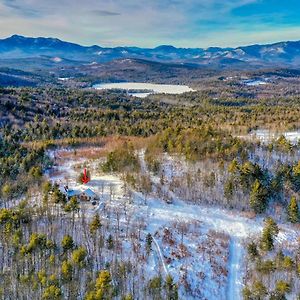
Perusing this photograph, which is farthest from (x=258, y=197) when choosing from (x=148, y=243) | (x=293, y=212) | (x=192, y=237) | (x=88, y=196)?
(x=88, y=196)

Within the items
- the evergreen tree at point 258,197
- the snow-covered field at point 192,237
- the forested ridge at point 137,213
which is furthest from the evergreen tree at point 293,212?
the evergreen tree at point 258,197

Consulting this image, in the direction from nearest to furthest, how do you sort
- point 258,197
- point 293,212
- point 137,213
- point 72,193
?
point 293,212 → point 137,213 → point 258,197 → point 72,193

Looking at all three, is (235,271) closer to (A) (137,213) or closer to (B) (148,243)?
(B) (148,243)

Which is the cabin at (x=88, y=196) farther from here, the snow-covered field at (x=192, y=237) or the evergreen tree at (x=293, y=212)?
the evergreen tree at (x=293, y=212)

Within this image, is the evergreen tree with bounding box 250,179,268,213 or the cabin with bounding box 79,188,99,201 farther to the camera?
the cabin with bounding box 79,188,99,201

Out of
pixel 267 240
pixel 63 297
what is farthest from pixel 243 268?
pixel 63 297

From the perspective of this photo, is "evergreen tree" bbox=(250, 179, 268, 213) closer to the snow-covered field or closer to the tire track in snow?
the snow-covered field

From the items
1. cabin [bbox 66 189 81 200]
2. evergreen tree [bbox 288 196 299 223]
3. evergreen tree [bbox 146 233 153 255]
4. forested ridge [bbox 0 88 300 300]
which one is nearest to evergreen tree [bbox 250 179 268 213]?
forested ridge [bbox 0 88 300 300]

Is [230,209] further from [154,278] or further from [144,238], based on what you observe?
[154,278]
